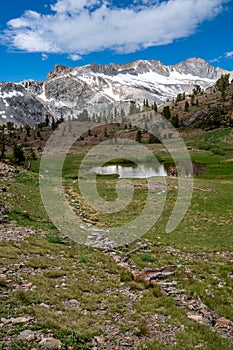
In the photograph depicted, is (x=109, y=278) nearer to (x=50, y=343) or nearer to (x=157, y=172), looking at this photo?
(x=50, y=343)

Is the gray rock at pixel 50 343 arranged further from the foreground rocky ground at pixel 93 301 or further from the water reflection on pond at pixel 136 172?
the water reflection on pond at pixel 136 172

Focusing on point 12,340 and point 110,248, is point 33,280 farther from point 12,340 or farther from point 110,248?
point 110,248

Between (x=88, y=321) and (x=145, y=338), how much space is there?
2.09 metres

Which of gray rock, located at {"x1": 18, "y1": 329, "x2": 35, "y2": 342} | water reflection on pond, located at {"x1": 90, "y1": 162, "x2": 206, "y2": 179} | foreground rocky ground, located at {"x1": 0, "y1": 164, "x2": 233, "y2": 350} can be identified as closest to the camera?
gray rock, located at {"x1": 18, "y1": 329, "x2": 35, "y2": 342}

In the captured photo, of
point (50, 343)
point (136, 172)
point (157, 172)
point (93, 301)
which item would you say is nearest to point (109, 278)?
point (93, 301)

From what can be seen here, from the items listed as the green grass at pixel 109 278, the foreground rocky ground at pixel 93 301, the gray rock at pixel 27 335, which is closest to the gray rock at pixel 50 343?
the foreground rocky ground at pixel 93 301

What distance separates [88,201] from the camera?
39188 millimetres

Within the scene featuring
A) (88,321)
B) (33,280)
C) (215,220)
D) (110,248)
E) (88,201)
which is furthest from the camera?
(88,201)

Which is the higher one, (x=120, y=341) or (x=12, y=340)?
(x=12, y=340)

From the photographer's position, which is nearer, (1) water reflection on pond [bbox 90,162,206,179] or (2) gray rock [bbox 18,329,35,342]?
(2) gray rock [bbox 18,329,35,342]

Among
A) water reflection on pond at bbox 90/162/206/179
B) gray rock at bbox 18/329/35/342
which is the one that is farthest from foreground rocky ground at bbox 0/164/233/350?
water reflection on pond at bbox 90/162/206/179

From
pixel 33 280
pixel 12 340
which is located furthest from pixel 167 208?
pixel 12 340

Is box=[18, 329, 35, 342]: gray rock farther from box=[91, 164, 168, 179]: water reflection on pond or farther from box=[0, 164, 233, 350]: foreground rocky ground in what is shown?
box=[91, 164, 168, 179]: water reflection on pond

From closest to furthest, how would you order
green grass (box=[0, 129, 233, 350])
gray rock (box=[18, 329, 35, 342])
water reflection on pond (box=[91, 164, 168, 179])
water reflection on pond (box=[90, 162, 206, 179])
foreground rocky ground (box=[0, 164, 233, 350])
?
gray rock (box=[18, 329, 35, 342]) → foreground rocky ground (box=[0, 164, 233, 350]) → green grass (box=[0, 129, 233, 350]) → water reflection on pond (box=[90, 162, 206, 179]) → water reflection on pond (box=[91, 164, 168, 179])
